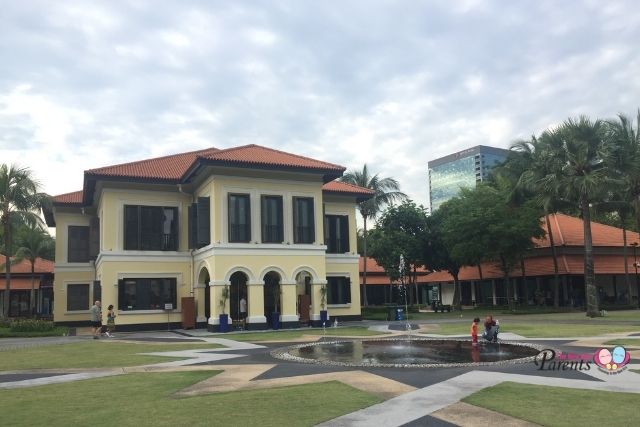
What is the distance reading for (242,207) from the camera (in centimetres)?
2822

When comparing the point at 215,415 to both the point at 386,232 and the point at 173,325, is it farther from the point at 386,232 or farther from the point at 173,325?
the point at 386,232

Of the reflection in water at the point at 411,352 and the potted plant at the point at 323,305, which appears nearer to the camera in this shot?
the reflection in water at the point at 411,352

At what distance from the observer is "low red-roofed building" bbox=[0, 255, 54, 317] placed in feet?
163

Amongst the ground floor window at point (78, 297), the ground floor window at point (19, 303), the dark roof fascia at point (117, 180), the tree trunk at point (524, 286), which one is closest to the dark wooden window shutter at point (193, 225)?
the dark roof fascia at point (117, 180)

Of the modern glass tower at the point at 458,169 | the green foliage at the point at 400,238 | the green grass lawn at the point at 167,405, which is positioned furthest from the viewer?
the modern glass tower at the point at 458,169

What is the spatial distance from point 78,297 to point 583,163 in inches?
1281

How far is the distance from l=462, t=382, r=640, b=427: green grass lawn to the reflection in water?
410 centimetres

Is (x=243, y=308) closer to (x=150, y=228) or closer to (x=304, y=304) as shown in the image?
(x=304, y=304)

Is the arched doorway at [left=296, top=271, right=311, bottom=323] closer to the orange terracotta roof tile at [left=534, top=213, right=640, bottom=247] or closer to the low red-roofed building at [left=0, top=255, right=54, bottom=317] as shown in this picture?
the orange terracotta roof tile at [left=534, top=213, right=640, bottom=247]

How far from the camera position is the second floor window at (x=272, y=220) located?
28.6m

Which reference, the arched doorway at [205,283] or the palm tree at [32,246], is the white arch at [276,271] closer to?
the arched doorway at [205,283]

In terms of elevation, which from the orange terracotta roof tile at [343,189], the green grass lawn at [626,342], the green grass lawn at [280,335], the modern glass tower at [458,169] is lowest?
→ the green grass lawn at [280,335]

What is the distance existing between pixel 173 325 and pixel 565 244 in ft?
95.6

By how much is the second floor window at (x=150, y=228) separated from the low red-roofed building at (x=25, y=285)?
24242 millimetres
